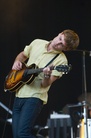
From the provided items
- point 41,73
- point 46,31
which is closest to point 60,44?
point 41,73

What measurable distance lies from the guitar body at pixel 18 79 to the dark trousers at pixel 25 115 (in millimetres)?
129

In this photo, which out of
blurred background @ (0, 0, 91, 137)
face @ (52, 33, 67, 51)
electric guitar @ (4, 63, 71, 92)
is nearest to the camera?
electric guitar @ (4, 63, 71, 92)

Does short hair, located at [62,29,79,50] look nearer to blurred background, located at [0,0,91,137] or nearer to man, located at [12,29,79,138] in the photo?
man, located at [12,29,79,138]

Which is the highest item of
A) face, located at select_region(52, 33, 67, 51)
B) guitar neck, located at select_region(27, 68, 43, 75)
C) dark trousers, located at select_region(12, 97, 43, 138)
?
face, located at select_region(52, 33, 67, 51)

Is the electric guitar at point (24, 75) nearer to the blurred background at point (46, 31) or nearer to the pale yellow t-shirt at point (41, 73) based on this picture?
the pale yellow t-shirt at point (41, 73)

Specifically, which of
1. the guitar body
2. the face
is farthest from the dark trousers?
the face

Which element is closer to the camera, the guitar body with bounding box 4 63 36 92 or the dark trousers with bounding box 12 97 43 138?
the dark trousers with bounding box 12 97 43 138

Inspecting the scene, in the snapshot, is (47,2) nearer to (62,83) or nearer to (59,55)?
(62,83)

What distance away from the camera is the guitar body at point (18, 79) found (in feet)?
10.4

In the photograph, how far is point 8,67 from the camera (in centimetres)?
525

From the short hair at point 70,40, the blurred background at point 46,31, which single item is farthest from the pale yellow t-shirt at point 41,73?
the blurred background at point 46,31

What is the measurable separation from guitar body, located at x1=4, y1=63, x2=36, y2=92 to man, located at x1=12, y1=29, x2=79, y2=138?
1.5 inches

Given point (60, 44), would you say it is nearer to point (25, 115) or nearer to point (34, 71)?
point (34, 71)

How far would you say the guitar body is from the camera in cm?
318
